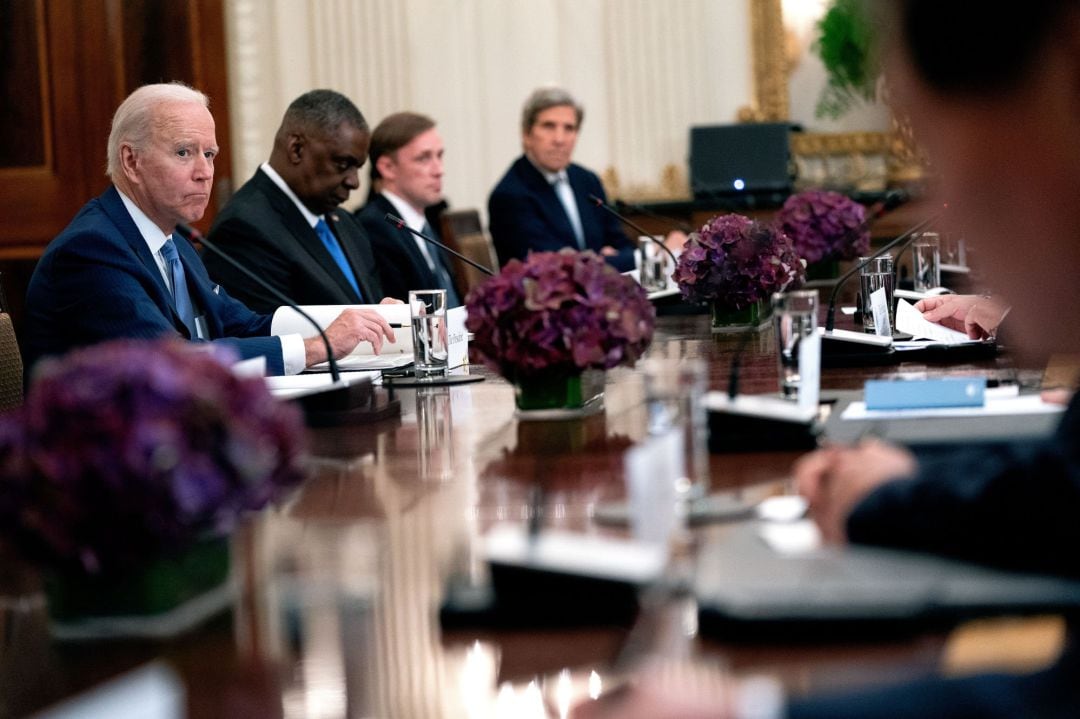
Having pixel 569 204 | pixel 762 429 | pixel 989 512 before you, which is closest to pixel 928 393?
pixel 762 429

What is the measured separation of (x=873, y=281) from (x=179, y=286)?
1.47 metres

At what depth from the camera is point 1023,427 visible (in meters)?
1.69

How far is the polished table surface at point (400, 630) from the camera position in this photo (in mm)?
1012

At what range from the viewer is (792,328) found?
7.02 ft

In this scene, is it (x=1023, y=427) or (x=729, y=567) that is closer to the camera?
(x=729, y=567)

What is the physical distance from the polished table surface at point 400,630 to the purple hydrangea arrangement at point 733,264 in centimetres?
185

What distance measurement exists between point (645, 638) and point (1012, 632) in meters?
0.25

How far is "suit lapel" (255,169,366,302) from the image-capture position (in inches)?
169

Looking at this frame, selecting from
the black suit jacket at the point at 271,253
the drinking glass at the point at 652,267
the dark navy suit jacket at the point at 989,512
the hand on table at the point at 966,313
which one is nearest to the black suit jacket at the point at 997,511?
the dark navy suit jacket at the point at 989,512

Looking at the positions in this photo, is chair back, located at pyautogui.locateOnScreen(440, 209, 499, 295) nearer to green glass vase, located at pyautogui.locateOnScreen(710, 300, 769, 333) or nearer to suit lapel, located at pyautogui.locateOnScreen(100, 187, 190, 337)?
green glass vase, located at pyautogui.locateOnScreen(710, 300, 769, 333)

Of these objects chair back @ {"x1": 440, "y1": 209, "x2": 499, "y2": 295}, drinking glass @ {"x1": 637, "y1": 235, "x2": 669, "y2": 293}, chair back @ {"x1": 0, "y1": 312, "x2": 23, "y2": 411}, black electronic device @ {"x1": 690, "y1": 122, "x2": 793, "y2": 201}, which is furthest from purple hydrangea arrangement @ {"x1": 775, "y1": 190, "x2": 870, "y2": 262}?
chair back @ {"x1": 0, "y1": 312, "x2": 23, "y2": 411}

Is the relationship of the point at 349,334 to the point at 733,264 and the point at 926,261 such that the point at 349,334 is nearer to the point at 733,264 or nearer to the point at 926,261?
the point at 733,264

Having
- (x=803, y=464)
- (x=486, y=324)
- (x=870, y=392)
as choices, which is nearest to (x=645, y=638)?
(x=803, y=464)

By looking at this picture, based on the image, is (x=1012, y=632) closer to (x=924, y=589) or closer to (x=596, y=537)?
(x=924, y=589)
